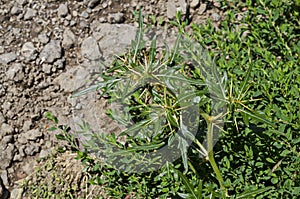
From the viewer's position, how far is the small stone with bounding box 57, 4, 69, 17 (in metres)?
3.67

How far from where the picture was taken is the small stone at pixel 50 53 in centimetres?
354

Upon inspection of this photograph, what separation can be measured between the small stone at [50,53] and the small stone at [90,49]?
0.50 ft

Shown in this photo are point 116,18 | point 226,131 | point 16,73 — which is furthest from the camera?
point 116,18

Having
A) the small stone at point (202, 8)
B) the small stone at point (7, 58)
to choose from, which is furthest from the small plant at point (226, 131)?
the small stone at point (7, 58)

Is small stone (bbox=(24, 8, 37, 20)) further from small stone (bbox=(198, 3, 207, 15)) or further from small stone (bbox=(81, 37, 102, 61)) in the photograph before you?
small stone (bbox=(198, 3, 207, 15))

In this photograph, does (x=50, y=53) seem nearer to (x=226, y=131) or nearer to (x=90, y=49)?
(x=90, y=49)

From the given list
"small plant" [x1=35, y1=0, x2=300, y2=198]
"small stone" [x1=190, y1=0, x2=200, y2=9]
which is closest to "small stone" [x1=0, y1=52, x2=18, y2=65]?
"small plant" [x1=35, y1=0, x2=300, y2=198]

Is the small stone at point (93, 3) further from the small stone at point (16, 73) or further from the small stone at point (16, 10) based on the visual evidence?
the small stone at point (16, 73)

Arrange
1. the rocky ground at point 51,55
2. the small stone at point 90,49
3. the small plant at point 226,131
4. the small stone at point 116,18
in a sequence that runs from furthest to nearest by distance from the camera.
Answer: the small stone at point 116,18 < the small stone at point 90,49 < the rocky ground at point 51,55 < the small plant at point 226,131

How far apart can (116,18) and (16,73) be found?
0.73 metres

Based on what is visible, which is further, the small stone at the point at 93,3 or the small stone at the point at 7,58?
the small stone at the point at 93,3

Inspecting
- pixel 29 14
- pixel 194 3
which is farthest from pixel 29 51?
pixel 194 3

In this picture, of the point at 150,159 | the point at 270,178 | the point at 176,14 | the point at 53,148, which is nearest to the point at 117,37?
the point at 176,14

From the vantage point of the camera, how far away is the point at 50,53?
3.55 metres
